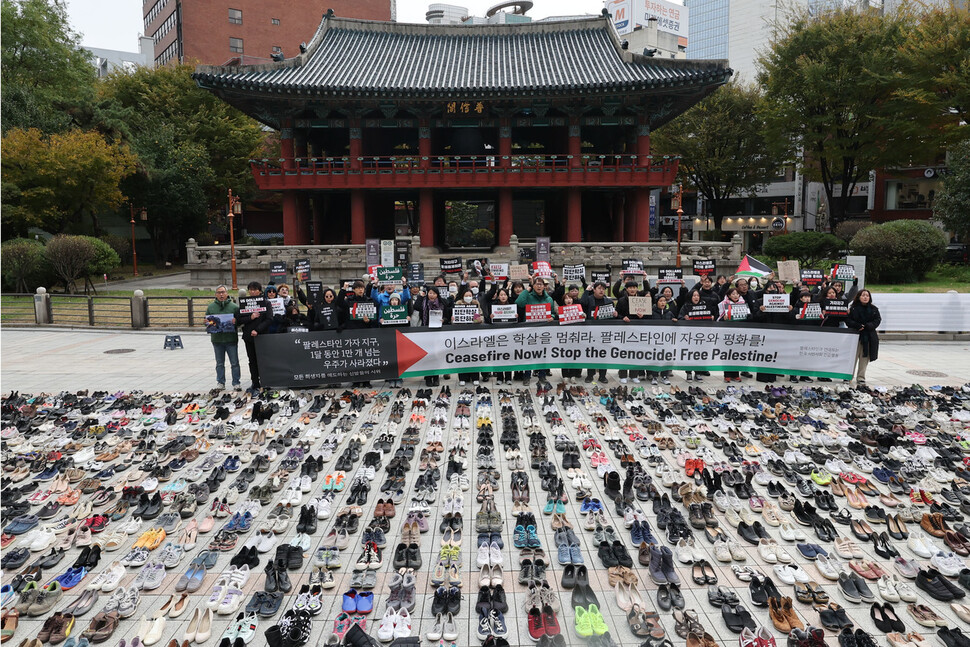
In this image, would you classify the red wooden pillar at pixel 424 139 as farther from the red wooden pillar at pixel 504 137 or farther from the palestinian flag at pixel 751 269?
the palestinian flag at pixel 751 269

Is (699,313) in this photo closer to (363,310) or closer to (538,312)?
(538,312)

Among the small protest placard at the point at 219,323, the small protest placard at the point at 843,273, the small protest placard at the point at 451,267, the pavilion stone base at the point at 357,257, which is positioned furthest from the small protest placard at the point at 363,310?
the pavilion stone base at the point at 357,257

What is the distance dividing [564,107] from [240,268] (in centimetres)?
1944

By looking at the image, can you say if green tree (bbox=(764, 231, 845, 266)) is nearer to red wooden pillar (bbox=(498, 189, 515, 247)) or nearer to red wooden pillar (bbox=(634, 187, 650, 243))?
red wooden pillar (bbox=(634, 187, 650, 243))

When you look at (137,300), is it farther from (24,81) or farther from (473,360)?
(24,81)

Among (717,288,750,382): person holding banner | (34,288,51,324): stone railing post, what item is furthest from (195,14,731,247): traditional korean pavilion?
(717,288,750,382): person holding banner

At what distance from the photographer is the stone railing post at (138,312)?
20328 millimetres

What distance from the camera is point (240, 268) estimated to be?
29.7 meters

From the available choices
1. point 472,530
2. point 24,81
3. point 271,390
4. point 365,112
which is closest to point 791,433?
point 472,530

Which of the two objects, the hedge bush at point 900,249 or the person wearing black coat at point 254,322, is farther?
the hedge bush at point 900,249

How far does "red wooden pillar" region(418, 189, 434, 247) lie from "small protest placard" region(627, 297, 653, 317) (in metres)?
22.0

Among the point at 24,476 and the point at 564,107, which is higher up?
the point at 564,107

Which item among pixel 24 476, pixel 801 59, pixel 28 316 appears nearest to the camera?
pixel 24 476

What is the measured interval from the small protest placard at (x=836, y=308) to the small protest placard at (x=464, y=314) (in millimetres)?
7603
